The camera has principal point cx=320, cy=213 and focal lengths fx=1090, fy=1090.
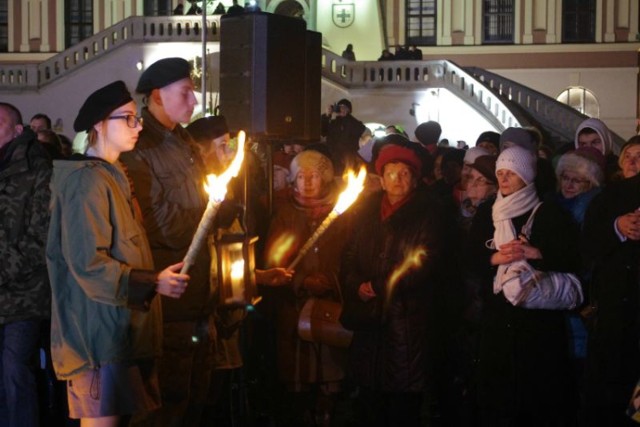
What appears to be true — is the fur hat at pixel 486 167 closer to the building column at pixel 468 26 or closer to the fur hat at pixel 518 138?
the fur hat at pixel 518 138

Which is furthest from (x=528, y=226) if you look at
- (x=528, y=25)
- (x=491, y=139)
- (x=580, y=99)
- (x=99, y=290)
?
(x=528, y=25)

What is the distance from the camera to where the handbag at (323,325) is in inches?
295

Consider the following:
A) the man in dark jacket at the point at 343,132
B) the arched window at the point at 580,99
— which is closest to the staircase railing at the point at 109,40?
the arched window at the point at 580,99

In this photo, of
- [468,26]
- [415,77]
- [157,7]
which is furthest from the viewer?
[157,7]

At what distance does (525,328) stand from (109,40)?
25.6 meters

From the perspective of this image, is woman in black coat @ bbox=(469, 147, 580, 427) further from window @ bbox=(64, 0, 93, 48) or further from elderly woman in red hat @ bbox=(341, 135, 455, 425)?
window @ bbox=(64, 0, 93, 48)

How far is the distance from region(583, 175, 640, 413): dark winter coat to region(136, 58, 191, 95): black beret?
2540 mm

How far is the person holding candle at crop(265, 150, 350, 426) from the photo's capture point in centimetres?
774

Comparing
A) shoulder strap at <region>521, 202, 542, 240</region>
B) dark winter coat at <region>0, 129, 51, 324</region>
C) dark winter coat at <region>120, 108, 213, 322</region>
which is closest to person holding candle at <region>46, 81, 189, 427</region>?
dark winter coat at <region>120, 108, 213, 322</region>

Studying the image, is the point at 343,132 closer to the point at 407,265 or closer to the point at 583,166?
the point at 583,166

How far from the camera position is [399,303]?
276 inches

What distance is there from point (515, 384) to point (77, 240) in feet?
9.56

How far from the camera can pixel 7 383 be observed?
6969mm

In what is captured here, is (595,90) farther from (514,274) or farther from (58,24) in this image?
(514,274)
